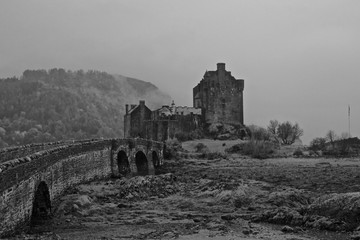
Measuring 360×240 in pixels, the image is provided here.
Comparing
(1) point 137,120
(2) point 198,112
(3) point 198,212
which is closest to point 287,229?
(3) point 198,212

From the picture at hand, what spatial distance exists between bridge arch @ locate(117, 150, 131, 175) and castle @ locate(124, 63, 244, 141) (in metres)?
35.3

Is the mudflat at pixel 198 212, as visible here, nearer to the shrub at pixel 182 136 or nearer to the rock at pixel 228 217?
the rock at pixel 228 217

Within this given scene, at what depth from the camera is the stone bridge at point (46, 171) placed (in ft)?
50.3

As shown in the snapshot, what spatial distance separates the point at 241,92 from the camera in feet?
291

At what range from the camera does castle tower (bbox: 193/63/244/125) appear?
281 ft

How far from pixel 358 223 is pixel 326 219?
1.22 metres

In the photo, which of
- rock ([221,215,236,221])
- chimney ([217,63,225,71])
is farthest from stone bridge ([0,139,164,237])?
chimney ([217,63,225,71])

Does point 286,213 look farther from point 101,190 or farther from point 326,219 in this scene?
point 101,190

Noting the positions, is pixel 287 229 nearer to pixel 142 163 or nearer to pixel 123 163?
pixel 123 163

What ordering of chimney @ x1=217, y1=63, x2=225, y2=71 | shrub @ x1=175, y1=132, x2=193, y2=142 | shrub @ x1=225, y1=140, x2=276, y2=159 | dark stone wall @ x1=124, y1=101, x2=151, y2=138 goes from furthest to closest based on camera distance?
chimney @ x1=217, y1=63, x2=225, y2=71
dark stone wall @ x1=124, y1=101, x2=151, y2=138
shrub @ x1=175, y1=132, x2=193, y2=142
shrub @ x1=225, y1=140, x2=276, y2=159

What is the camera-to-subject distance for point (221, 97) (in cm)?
8638

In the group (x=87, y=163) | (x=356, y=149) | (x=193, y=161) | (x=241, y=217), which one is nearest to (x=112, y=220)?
(x=241, y=217)

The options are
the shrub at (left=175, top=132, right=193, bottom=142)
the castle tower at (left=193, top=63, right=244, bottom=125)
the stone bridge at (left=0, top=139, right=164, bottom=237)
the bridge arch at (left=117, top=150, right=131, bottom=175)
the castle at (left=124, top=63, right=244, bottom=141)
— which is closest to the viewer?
the stone bridge at (left=0, top=139, right=164, bottom=237)

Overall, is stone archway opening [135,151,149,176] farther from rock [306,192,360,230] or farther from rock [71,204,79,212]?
rock [306,192,360,230]
